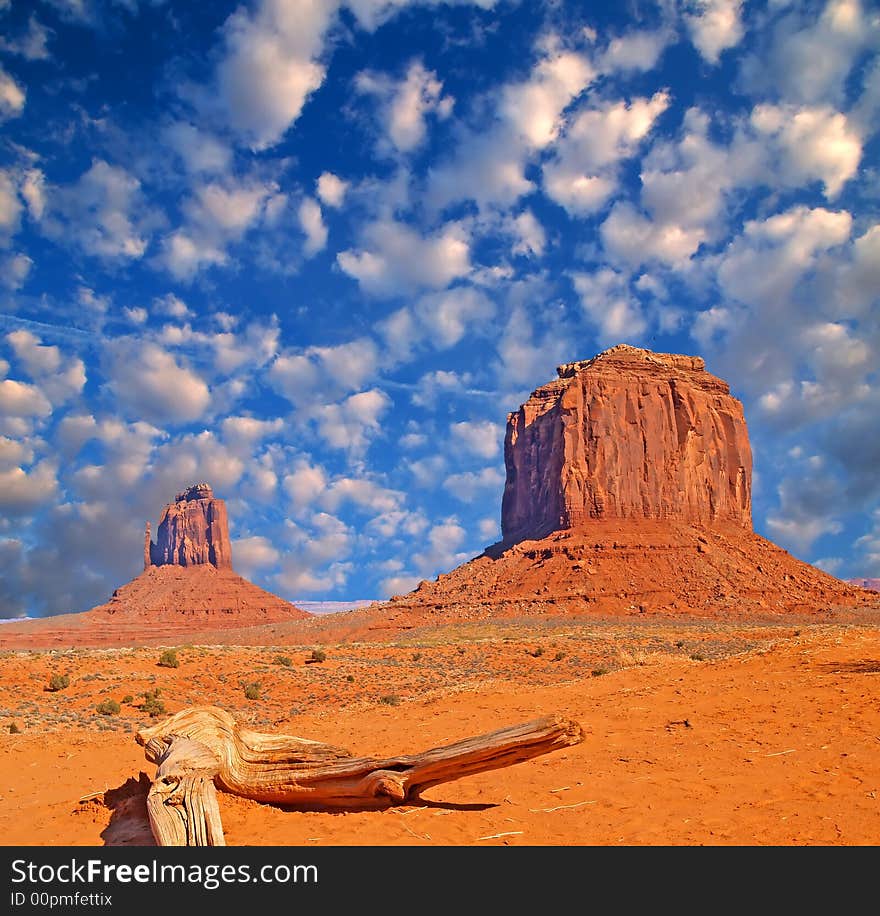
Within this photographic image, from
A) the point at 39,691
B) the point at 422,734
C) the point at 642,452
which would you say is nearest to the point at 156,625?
the point at 642,452

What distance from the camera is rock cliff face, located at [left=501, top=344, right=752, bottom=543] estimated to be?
9769 cm

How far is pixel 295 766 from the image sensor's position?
721cm

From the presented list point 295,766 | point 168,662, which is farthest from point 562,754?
point 168,662

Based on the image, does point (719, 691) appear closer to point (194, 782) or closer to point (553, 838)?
point (553, 838)

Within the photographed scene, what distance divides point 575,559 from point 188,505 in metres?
105

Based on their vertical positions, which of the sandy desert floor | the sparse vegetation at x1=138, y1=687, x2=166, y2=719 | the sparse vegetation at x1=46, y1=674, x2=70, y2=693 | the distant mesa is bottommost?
the sandy desert floor

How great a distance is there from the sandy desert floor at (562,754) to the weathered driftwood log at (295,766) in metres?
0.21

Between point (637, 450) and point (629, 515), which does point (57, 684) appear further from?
point (637, 450)

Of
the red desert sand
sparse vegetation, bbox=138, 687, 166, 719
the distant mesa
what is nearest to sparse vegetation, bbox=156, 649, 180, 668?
the red desert sand

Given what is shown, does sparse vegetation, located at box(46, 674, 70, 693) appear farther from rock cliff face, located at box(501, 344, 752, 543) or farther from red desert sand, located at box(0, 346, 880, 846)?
rock cliff face, located at box(501, 344, 752, 543)

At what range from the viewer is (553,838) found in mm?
5930

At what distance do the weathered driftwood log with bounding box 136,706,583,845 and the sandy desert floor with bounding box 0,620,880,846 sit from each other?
0.21 meters

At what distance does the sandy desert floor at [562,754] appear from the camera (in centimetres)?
614

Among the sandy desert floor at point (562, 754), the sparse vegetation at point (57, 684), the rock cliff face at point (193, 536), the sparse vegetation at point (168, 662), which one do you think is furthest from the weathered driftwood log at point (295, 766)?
the rock cliff face at point (193, 536)
